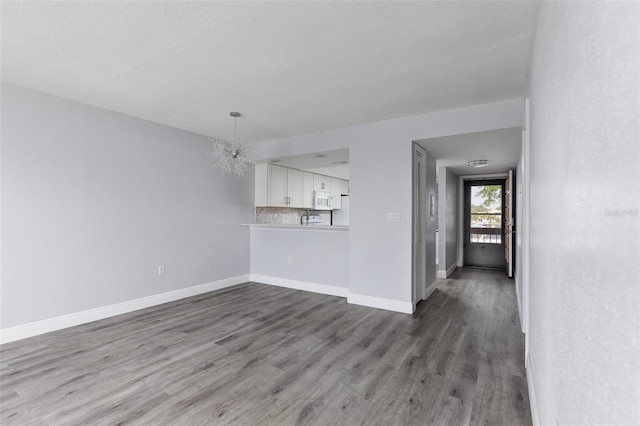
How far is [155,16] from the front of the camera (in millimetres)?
2029

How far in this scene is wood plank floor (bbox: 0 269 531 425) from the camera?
1971 mm

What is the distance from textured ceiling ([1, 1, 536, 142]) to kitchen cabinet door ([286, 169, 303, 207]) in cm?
264

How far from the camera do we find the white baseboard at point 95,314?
3.09m

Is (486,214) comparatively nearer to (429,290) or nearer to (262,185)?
(429,290)

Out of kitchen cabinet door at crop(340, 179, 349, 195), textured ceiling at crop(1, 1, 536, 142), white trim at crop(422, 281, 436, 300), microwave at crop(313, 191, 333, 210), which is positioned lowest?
white trim at crop(422, 281, 436, 300)

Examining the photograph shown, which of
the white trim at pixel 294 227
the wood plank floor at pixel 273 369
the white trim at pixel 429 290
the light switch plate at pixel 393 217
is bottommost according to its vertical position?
the wood plank floor at pixel 273 369

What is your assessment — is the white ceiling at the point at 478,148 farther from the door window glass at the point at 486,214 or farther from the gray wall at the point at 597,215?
the gray wall at the point at 597,215

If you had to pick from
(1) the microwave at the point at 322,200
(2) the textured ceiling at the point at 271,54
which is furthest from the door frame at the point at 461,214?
(2) the textured ceiling at the point at 271,54

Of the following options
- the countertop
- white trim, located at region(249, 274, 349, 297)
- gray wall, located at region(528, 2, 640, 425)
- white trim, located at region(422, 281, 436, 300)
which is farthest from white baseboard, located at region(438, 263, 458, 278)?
gray wall, located at region(528, 2, 640, 425)

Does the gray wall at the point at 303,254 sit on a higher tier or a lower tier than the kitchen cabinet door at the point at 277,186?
lower

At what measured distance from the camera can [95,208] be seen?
368 cm

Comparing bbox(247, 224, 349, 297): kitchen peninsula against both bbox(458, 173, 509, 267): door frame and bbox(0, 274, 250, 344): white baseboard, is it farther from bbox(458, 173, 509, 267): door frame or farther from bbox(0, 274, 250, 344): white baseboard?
bbox(458, 173, 509, 267): door frame

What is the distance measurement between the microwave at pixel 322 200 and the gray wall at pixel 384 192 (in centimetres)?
264

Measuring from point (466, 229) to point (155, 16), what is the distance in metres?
7.27
